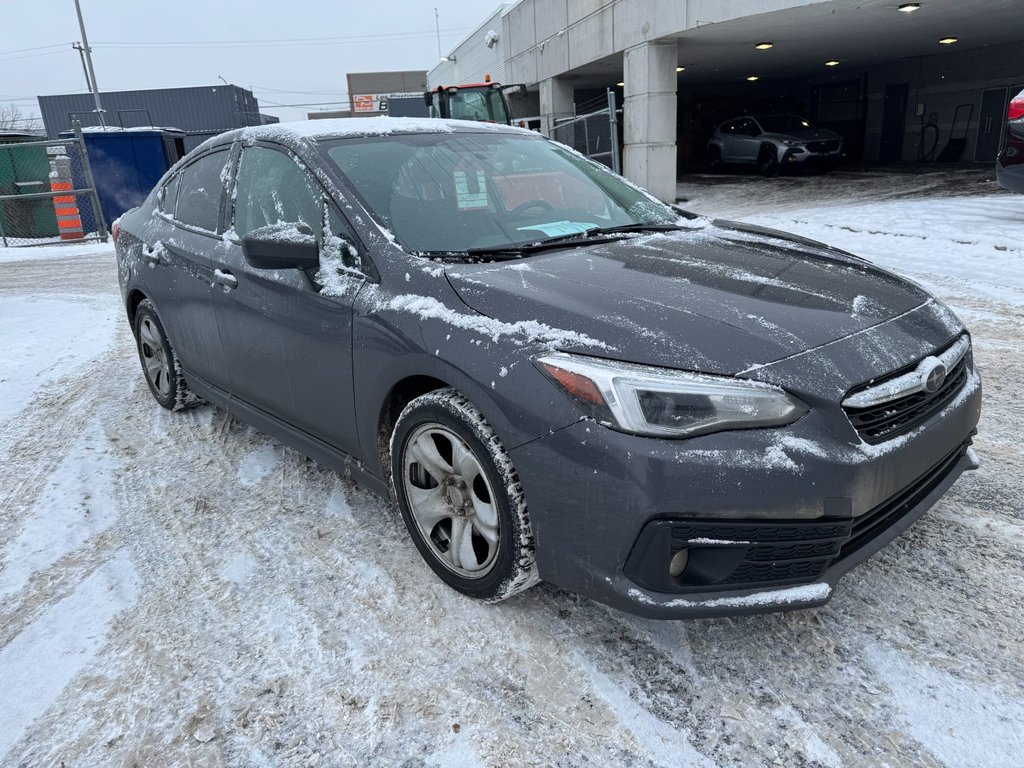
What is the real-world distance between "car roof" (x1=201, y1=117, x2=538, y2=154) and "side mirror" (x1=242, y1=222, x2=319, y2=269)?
632mm

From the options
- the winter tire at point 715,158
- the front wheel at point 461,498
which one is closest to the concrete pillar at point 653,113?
the winter tire at point 715,158

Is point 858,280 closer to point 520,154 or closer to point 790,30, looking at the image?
point 520,154

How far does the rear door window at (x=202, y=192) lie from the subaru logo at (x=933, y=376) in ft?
10.4

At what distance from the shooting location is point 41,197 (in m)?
15.5

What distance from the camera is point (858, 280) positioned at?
8.89ft

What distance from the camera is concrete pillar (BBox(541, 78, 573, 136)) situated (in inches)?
858

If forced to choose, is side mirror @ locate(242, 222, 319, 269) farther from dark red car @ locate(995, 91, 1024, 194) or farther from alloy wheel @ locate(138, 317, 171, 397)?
dark red car @ locate(995, 91, 1024, 194)

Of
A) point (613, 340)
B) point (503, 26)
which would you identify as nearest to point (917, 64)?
point (503, 26)

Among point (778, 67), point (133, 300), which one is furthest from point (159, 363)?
point (778, 67)

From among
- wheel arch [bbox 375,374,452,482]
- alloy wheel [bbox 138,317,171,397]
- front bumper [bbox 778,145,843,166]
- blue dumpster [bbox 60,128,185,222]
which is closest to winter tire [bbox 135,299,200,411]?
alloy wheel [bbox 138,317,171,397]

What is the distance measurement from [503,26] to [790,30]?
45.5 feet

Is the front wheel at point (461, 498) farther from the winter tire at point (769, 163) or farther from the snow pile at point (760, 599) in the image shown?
the winter tire at point (769, 163)

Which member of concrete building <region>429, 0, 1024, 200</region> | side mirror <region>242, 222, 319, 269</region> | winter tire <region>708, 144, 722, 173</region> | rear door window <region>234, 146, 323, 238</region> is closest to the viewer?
side mirror <region>242, 222, 319, 269</region>

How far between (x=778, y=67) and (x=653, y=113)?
7856mm
